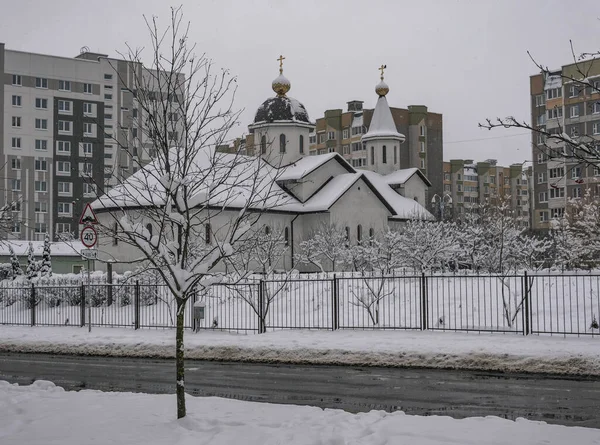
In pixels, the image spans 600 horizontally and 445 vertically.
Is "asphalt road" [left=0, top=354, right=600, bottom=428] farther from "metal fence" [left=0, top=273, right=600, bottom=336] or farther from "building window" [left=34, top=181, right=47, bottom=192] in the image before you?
"building window" [left=34, top=181, right=47, bottom=192]

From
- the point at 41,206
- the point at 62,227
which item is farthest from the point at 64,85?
the point at 62,227

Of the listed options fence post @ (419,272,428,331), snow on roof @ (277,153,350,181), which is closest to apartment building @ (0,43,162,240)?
snow on roof @ (277,153,350,181)

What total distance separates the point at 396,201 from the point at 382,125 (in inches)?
356

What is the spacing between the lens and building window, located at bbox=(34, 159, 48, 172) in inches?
3275

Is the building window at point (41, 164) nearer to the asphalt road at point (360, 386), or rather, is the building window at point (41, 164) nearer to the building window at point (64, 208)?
the building window at point (64, 208)

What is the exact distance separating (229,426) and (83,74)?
82572 mm

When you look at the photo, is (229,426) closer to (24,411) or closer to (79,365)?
(24,411)

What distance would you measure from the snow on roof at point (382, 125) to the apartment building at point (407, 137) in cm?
4527

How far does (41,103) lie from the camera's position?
83250 mm

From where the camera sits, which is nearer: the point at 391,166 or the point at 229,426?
the point at 229,426

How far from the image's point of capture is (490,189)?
14150 cm

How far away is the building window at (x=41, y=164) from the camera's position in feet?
273

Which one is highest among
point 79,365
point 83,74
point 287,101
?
point 83,74

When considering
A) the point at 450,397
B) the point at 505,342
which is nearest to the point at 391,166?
the point at 505,342
